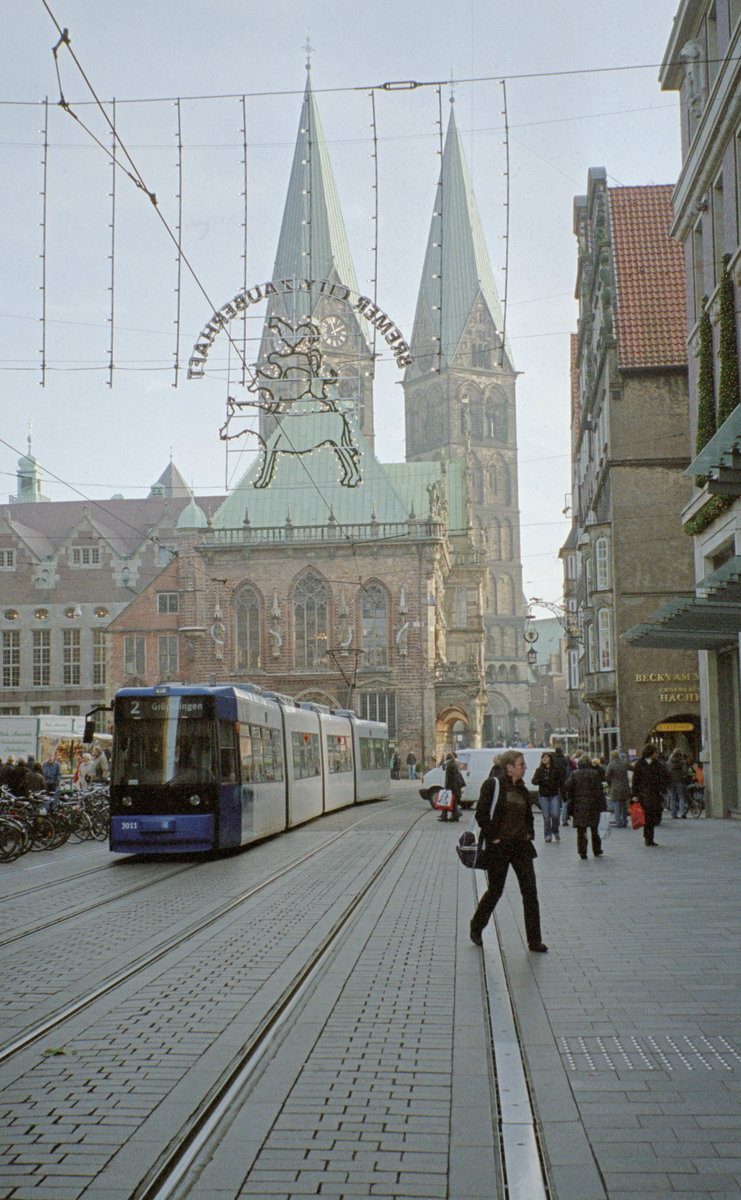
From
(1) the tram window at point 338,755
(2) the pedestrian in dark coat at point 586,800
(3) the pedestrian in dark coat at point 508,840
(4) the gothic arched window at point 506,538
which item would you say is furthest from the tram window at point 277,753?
(4) the gothic arched window at point 506,538

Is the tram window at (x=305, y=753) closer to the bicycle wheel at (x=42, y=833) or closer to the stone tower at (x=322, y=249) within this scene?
the bicycle wheel at (x=42, y=833)

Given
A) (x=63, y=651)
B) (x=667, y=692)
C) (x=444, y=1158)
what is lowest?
(x=444, y=1158)

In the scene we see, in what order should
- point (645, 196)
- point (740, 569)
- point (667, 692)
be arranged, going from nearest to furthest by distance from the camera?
point (740, 569) → point (667, 692) → point (645, 196)

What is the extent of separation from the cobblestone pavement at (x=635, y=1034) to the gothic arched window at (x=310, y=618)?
5049cm

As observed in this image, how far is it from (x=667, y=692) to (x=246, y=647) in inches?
1271

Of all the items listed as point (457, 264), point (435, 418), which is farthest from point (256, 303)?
point (435, 418)

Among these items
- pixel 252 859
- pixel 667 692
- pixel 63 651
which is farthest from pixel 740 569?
pixel 63 651

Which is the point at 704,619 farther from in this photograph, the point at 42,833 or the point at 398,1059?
the point at 398,1059

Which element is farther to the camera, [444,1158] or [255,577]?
[255,577]

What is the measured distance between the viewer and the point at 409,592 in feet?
208

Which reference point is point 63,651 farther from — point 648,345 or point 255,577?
point 648,345

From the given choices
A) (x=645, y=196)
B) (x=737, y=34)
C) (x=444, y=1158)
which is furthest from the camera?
(x=645, y=196)

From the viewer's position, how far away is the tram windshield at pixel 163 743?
18.4 m

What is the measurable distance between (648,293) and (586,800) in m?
23.2
